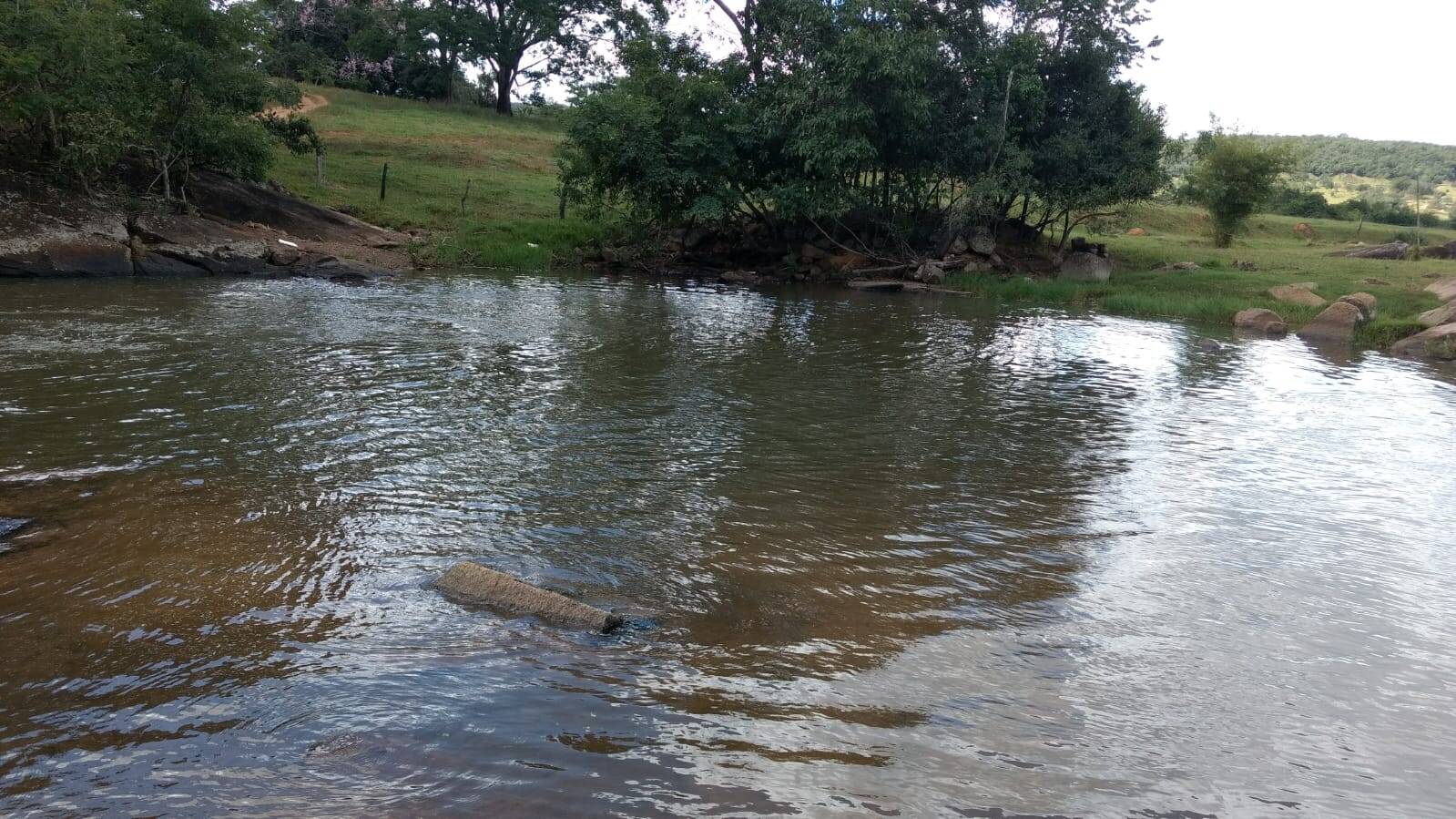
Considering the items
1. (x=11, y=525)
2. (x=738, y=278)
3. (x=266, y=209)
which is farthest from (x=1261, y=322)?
(x=266, y=209)

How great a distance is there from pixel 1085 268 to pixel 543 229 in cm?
1874

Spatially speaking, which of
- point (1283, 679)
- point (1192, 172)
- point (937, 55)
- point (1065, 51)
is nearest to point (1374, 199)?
point (1192, 172)

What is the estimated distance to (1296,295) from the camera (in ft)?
77.2

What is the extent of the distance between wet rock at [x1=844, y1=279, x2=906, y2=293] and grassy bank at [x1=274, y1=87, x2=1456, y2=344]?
2279 mm

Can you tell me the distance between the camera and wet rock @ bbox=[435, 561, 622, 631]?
5.41 m

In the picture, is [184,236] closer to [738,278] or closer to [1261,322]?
[738,278]

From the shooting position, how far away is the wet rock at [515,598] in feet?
17.8

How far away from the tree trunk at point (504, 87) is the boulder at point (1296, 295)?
45.6 meters

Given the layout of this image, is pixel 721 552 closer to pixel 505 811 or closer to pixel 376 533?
pixel 376 533

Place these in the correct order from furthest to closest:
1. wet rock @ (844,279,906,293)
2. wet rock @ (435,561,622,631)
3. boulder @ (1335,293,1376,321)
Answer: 1. wet rock @ (844,279,906,293)
2. boulder @ (1335,293,1376,321)
3. wet rock @ (435,561,622,631)

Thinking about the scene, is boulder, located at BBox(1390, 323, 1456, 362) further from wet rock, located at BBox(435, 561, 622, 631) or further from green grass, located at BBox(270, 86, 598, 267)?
green grass, located at BBox(270, 86, 598, 267)

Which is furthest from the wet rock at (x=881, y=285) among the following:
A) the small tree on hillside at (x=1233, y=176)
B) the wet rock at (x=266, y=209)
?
the small tree on hillside at (x=1233, y=176)

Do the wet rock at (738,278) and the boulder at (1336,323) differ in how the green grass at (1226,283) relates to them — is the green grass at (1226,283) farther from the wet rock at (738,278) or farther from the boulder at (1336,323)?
the wet rock at (738,278)

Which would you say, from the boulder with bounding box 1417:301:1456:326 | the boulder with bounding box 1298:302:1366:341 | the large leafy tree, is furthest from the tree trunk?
the boulder with bounding box 1417:301:1456:326
